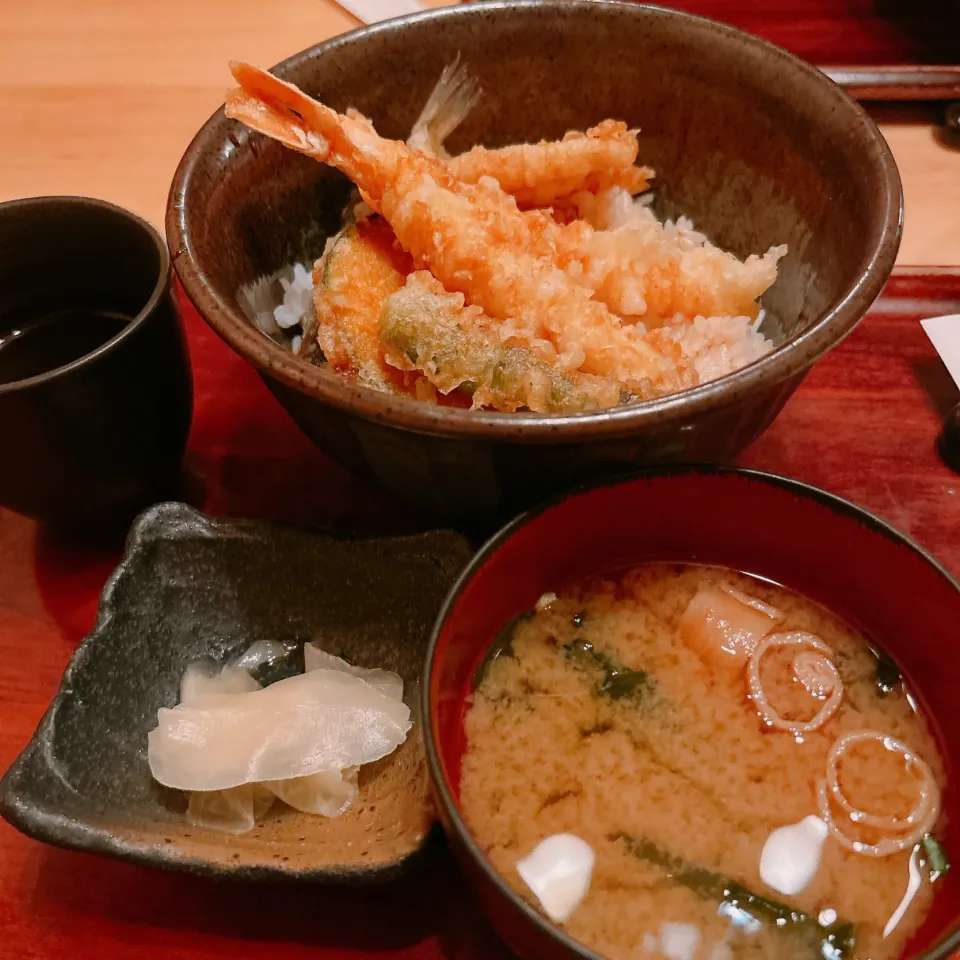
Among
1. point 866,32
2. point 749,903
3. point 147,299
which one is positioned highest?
point 866,32

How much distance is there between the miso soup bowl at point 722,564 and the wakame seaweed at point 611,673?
9 cm

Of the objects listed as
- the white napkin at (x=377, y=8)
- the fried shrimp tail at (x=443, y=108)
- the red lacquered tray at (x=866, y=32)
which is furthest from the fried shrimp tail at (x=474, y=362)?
the white napkin at (x=377, y=8)

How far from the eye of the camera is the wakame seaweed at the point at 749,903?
0.83m

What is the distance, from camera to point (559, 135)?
61.8 inches

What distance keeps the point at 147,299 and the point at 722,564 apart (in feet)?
3.04

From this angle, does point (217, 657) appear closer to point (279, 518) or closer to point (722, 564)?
point (279, 518)

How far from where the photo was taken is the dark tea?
132 cm

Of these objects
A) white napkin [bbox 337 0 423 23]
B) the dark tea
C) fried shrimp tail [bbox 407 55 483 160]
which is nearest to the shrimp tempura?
fried shrimp tail [bbox 407 55 483 160]

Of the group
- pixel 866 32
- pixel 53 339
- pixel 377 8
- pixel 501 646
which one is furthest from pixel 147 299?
pixel 866 32

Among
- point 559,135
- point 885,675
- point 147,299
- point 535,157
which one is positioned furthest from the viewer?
point 559,135

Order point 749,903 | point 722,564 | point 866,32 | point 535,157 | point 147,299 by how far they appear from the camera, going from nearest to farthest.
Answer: point 749,903, point 722,564, point 147,299, point 535,157, point 866,32

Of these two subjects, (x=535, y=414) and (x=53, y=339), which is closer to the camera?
(x=535, y=414)

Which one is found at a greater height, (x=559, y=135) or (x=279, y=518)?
(x=559, y=135)

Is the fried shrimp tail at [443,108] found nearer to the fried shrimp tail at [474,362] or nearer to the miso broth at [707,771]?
the fried shrimp tail at [474,362]
